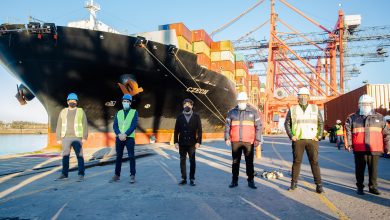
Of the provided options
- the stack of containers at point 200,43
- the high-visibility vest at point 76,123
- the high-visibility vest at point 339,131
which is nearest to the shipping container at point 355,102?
the high-visibility vest at point 339,131

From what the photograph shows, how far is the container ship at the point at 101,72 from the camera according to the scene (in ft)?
46.3

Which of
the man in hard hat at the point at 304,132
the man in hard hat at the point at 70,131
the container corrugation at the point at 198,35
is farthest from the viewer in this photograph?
the container corrugation at the point at 198,35

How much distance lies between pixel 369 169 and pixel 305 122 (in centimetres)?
133

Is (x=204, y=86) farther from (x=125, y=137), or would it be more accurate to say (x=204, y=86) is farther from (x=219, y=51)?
(x=125, y=137)

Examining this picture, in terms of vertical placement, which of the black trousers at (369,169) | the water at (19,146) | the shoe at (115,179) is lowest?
the water at (19,146)

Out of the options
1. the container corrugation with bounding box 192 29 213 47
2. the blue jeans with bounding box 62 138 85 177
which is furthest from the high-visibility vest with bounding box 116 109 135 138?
the container corrugation with bounding box 192 29 213 47

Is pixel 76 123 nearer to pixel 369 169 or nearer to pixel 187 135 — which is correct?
pixel 187 135

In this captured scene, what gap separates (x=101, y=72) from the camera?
1511 centimetres

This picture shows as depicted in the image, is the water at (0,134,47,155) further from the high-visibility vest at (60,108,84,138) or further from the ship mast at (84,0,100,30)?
the high-visibility vest at (60,108,84,138)

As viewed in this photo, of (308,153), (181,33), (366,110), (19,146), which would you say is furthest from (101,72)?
(19,146)

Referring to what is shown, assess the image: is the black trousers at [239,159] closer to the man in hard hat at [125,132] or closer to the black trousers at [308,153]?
the black trousers at [308,153]

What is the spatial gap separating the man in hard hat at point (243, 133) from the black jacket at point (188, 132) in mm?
632

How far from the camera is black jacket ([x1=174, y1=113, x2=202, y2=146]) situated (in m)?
5.83

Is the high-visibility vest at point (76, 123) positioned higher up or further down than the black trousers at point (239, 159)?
higher up
